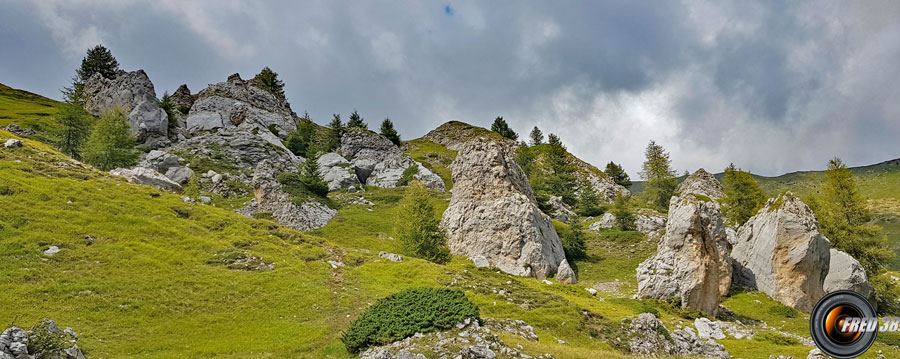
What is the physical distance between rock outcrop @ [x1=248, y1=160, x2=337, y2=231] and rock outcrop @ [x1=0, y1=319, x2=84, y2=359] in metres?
42.3

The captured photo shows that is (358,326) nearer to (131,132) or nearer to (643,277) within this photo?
(643,277)

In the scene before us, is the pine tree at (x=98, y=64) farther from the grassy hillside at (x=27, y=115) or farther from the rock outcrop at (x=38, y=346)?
the rock outcrop at (x=38, y=346)

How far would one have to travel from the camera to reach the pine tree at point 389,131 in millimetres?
126688

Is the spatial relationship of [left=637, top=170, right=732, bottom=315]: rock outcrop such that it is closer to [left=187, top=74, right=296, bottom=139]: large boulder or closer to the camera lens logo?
the camera lens logo

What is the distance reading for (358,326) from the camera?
1808 cm

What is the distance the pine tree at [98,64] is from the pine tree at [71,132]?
52448 mm

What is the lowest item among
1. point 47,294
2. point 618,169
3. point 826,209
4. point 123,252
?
point 47,294

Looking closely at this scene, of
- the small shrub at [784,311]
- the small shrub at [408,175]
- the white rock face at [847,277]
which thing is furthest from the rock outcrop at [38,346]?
the small shrub at [408,175]

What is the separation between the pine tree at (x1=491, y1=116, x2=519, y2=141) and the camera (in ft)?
541

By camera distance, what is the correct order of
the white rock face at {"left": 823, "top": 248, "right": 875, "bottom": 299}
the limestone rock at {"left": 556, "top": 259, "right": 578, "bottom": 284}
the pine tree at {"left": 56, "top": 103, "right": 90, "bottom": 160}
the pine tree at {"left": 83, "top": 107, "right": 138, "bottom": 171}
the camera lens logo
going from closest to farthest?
1. the camera lens logo
2. the white rock face at {"left": 823, "top": 248, "right": 875, "bottom": 299}
3. the limestone rock at {"left": 556, "top": 259, "right": 578, "bottom": 284}
4. the pine tree at {"left": 83, "top": 107, "right": 138, "bottom": 171}
5. the pine tree at {"left": 56, "top": 103, "right": 90, "bottom": 160}

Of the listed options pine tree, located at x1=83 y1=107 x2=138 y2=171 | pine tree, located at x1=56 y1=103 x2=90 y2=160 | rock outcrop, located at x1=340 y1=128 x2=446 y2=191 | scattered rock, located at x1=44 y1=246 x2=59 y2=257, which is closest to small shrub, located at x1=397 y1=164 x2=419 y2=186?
rock outcrop, located at x1=340 y1=128 x2=446 y2=191

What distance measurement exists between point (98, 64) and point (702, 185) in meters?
150

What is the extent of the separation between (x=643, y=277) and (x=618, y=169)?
88.0 meters

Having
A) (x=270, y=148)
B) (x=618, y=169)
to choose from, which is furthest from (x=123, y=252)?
(x=618, y=169)
